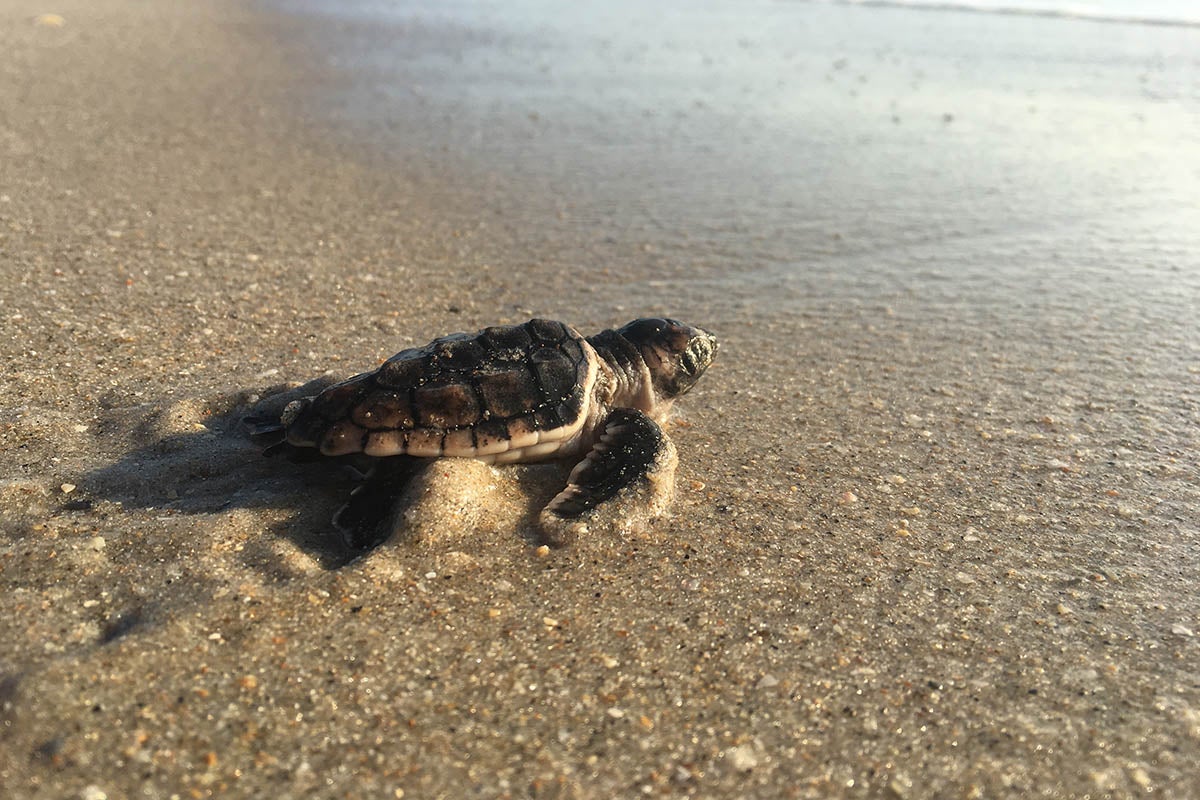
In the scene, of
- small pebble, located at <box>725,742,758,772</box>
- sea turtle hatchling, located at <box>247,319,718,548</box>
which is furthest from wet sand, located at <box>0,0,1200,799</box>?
sea turtle hatchling, located at <box>247,319,718,548</box>

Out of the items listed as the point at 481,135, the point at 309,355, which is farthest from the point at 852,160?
the point at 309,355

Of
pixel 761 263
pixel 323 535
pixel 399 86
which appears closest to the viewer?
pixel 323 535

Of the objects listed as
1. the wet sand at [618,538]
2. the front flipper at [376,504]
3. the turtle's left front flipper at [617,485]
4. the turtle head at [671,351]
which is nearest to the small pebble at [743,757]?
the wet sand at [618,538]

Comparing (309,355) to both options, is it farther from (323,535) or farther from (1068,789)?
(1068,789)

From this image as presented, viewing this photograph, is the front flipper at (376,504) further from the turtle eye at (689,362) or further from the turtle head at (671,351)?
the turtle eye at (689,362)

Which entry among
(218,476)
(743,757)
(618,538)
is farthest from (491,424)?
(743,757)

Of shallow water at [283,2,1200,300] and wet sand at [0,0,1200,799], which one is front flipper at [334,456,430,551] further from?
shallow water at [283,2,1200,300]
